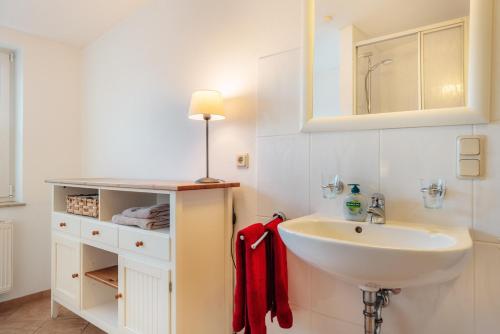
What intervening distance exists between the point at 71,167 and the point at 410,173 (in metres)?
2.85

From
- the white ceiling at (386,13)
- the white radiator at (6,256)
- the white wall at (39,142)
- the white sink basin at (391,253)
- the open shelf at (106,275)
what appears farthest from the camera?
the white wall at (39,142)

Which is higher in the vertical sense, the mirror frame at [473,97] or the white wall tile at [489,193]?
the mirror frame at [473,97]

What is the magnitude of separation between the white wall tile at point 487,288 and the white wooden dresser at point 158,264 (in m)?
1.08

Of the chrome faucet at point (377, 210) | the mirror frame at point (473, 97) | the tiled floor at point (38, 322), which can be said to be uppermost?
the mirror frame at point (473, 97)

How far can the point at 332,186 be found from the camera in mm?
1321

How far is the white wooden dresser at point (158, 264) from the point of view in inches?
Answer: 54.6

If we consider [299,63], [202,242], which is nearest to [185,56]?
[299,63]

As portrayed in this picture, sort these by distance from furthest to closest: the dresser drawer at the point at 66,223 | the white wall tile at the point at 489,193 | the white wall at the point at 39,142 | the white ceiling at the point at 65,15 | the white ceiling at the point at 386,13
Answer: the white wall at the point at 39,142
the white ceiling at the point at 65,15
the dresser drawer at the point at 66,223
the white ceiling at the point at 386,13
the white wall tile at the point at 489,193

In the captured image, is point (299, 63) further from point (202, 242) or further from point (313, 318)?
point (313, 318)

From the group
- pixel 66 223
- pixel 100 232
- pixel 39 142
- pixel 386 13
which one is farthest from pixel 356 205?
pixel 39 142

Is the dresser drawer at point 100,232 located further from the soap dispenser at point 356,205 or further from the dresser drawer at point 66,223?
the soap dispenser at point 356,205

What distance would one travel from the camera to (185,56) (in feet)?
6.54

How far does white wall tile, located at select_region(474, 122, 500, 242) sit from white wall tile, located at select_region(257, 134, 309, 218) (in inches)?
25.8

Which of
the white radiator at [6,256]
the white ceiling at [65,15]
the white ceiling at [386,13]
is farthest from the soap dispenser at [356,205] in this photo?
the white radiator at [6,256]
